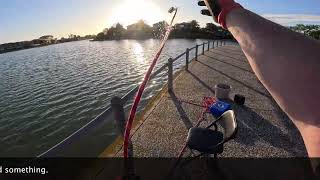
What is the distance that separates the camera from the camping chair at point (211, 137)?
387 centimetres

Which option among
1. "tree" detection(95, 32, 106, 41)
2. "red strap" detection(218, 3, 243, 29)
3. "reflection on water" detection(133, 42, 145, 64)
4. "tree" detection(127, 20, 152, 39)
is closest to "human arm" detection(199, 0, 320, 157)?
"red strap" detection(218, 3, 243, 29)

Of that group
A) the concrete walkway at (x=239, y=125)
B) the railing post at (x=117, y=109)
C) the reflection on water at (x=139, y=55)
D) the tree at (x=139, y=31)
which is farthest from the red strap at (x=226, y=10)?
the tree at (x=139, y=31)

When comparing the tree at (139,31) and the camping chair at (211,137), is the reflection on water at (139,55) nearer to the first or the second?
the camping chair at (211,137)

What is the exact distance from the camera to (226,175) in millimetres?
4109

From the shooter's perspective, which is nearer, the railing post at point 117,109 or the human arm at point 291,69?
the human arm at point 291,69

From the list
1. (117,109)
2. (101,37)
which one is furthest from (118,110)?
(101,37)

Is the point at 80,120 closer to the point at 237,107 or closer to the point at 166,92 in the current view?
the point at 166,92

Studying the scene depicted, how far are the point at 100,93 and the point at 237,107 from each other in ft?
34.6

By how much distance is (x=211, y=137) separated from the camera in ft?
14.3

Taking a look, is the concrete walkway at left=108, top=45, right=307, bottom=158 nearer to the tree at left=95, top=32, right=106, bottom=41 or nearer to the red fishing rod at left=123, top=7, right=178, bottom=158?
the red fishing rod at left=123, top=7, right=178, bottom=158

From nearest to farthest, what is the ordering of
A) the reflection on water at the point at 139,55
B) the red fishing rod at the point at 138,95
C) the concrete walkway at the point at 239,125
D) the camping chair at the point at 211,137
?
1. the red fishing rod at the point at 138,95
2. the camping chair at the point at 211,137
3. the concrete walkway at the point at 239,125
4. the reflection on water at the point at 139,55

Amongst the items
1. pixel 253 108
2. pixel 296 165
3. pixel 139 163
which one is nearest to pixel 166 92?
pixel 253 108

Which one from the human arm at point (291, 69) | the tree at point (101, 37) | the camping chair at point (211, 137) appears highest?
the tree at point (101, 37)

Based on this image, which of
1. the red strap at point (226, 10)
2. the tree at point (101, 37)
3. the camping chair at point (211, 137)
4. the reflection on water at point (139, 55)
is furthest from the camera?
the tree at point (101, 37)
